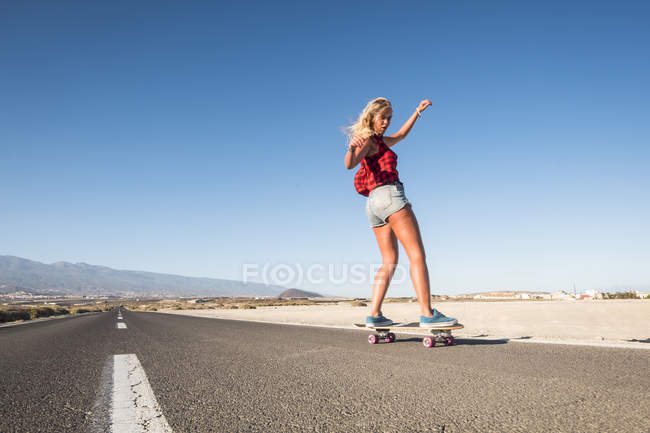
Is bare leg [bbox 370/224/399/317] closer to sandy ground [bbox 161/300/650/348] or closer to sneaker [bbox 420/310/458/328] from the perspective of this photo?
sneaker [bbox 420/310/458/328]

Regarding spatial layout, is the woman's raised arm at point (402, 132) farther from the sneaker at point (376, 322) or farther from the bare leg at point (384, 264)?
the sneaker at point (376, 322)

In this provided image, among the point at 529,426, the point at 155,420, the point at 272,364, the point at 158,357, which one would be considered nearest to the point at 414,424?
the point at 529,426

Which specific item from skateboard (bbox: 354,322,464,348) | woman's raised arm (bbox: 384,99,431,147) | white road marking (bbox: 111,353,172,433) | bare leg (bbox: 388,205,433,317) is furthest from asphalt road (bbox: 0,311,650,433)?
woman's raised arm (bbox: 384,99,431,147)

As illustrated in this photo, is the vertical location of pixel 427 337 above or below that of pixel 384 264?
below

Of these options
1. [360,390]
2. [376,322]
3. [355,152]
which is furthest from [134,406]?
[376,322]

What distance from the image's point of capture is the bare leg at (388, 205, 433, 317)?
4551mm

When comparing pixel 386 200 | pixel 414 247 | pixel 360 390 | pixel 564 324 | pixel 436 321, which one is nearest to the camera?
pixel 360 390

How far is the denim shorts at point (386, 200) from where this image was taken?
4770 millimetres

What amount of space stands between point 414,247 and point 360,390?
2547 millimetres

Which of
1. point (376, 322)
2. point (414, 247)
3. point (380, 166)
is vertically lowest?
point (376, 322)

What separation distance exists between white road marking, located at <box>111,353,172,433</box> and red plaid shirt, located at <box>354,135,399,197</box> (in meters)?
3.18

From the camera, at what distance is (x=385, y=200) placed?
4.82 m

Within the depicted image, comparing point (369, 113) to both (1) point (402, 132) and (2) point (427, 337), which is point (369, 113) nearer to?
(1) point (402, 132)

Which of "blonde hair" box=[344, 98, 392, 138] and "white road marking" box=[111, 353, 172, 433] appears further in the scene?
"blonde hair" box=[344, 98, 392, 138]
